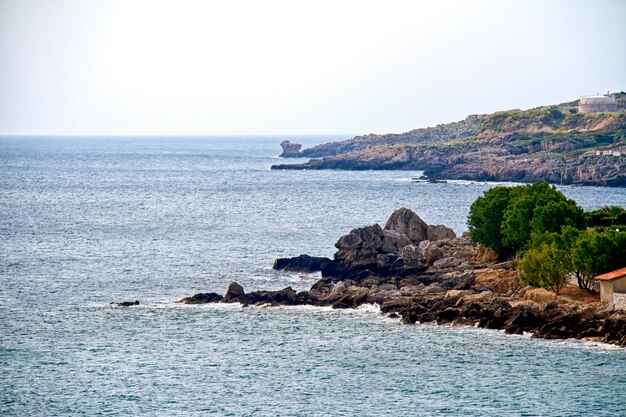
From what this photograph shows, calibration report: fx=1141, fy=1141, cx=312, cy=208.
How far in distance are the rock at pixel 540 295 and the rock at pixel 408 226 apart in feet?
76.8

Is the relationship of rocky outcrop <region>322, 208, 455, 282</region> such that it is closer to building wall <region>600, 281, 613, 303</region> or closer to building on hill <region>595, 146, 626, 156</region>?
building wall <region>600, 281, 613, 303</region>

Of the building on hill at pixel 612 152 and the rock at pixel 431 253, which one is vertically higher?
the building on hill at pixel 612 152

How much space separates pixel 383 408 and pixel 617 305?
726 inches

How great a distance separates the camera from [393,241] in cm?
8350

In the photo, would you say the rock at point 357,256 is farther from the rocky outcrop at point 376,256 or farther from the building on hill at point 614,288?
the building on hill at point 614,288

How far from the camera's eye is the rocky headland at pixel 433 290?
199 ft

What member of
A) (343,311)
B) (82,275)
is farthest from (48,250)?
(343,311)

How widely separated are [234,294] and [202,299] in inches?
80.7

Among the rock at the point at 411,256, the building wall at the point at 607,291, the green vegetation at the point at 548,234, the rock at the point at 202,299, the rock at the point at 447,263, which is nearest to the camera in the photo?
the building wall at the point at 607,291

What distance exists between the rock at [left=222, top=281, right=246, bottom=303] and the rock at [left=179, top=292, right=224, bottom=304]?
2.12ft

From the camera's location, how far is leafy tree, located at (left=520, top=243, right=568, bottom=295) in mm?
66438

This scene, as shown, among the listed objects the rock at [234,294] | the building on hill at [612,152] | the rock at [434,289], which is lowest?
the rock at [234,294]

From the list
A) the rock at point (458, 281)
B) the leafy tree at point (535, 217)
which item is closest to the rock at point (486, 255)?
the leafy tree at point (535, 217)

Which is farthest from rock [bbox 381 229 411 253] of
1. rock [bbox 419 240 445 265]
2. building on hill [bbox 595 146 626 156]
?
building on hill [bbox 595 146 626 156]
